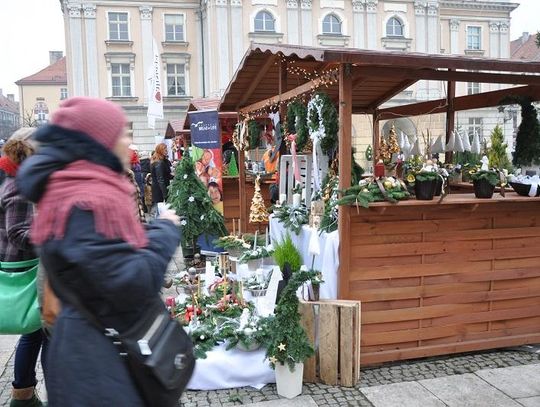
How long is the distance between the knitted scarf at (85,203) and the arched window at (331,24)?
114 ft

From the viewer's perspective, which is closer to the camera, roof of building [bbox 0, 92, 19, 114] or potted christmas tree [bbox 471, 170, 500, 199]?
potted christmas tree [bbox 471, 170, 500, 199]

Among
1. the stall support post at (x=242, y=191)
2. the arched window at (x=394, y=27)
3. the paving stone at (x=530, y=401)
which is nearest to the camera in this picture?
the paving stone at (x=530, y=401)

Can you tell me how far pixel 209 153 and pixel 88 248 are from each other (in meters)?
7.28

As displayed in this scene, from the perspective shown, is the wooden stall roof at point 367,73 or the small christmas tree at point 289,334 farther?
the wooden stall roof at point 367,73

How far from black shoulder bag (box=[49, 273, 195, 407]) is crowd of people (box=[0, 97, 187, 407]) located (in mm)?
16

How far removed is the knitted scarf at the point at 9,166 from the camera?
3148 millimetres

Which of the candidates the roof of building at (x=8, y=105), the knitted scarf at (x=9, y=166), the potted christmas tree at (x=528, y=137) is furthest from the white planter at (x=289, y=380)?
the roof of building at (x=8, y=105)

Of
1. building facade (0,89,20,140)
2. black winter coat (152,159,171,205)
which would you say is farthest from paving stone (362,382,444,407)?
building facade (0,89,20,140)

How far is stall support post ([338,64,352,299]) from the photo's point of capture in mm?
4098

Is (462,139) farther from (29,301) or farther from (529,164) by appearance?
(29,301)

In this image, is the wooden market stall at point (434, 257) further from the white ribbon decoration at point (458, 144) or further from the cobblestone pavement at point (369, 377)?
the white ribbon decoration at point (458, 144)

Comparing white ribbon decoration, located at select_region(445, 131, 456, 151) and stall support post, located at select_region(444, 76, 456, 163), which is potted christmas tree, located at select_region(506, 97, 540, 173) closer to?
stall support post, located at select_region(444, 76, 456, 163)

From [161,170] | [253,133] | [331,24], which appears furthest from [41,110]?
[253,133]

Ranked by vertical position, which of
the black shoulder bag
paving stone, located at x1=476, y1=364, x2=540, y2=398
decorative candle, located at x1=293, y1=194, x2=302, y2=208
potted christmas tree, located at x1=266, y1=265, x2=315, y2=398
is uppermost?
decorative candle, located at x1=293, y1=194, x2=302, y2=208
